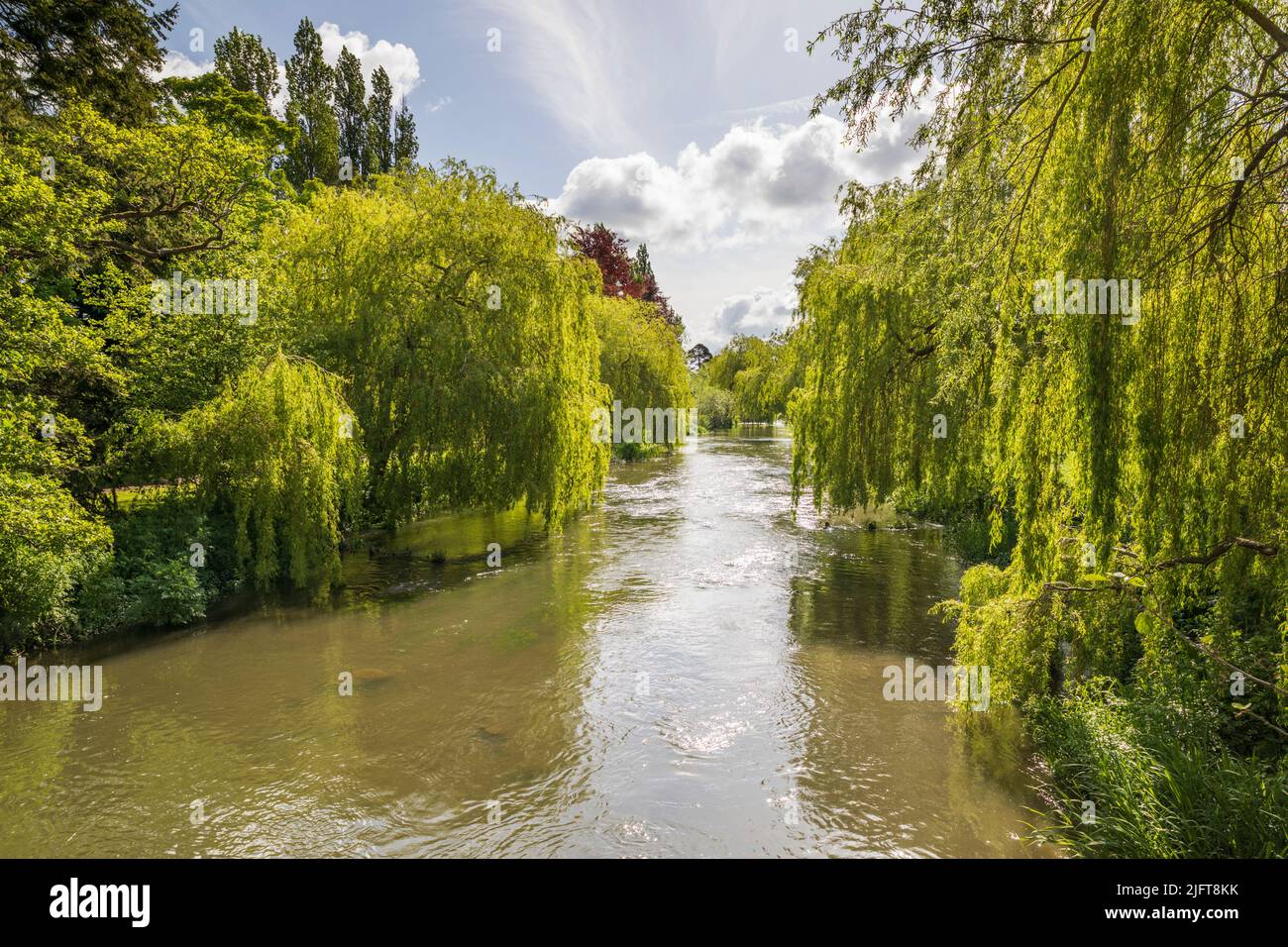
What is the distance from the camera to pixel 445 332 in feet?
47.1

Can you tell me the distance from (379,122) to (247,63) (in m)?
12.7

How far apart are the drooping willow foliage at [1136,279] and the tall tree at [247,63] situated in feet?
144

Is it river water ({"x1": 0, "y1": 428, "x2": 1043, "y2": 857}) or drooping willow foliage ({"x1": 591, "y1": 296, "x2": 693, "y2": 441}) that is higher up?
drooping willow foliage ({"x1": 591, "y1": 296, "x2": 693, "y2": 441})

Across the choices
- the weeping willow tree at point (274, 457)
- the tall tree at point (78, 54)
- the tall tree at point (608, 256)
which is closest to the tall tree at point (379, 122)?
the tall tree at point (608, 256)

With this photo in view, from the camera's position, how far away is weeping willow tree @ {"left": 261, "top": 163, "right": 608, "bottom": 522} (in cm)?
1423

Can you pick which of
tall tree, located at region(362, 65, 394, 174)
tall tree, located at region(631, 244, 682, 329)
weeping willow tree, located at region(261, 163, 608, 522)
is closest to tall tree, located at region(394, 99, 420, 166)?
tall tree, located at region(362, 65, 394, 174)

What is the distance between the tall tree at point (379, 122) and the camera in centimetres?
4925

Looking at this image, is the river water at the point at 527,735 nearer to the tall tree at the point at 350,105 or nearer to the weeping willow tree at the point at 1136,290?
the weeping willow tree at the point at 1136,290

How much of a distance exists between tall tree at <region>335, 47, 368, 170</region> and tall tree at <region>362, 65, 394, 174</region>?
0.59 meters

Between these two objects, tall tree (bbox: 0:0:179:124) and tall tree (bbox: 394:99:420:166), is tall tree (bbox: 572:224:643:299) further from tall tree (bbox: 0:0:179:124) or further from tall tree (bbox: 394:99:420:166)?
tall tree (bbox: 0:0:179:124)

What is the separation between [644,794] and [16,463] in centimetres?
949

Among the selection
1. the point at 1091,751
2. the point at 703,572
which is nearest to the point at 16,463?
the point at 703,572

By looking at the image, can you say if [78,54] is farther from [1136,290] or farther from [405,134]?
[405,134]

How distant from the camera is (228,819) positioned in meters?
6.12
